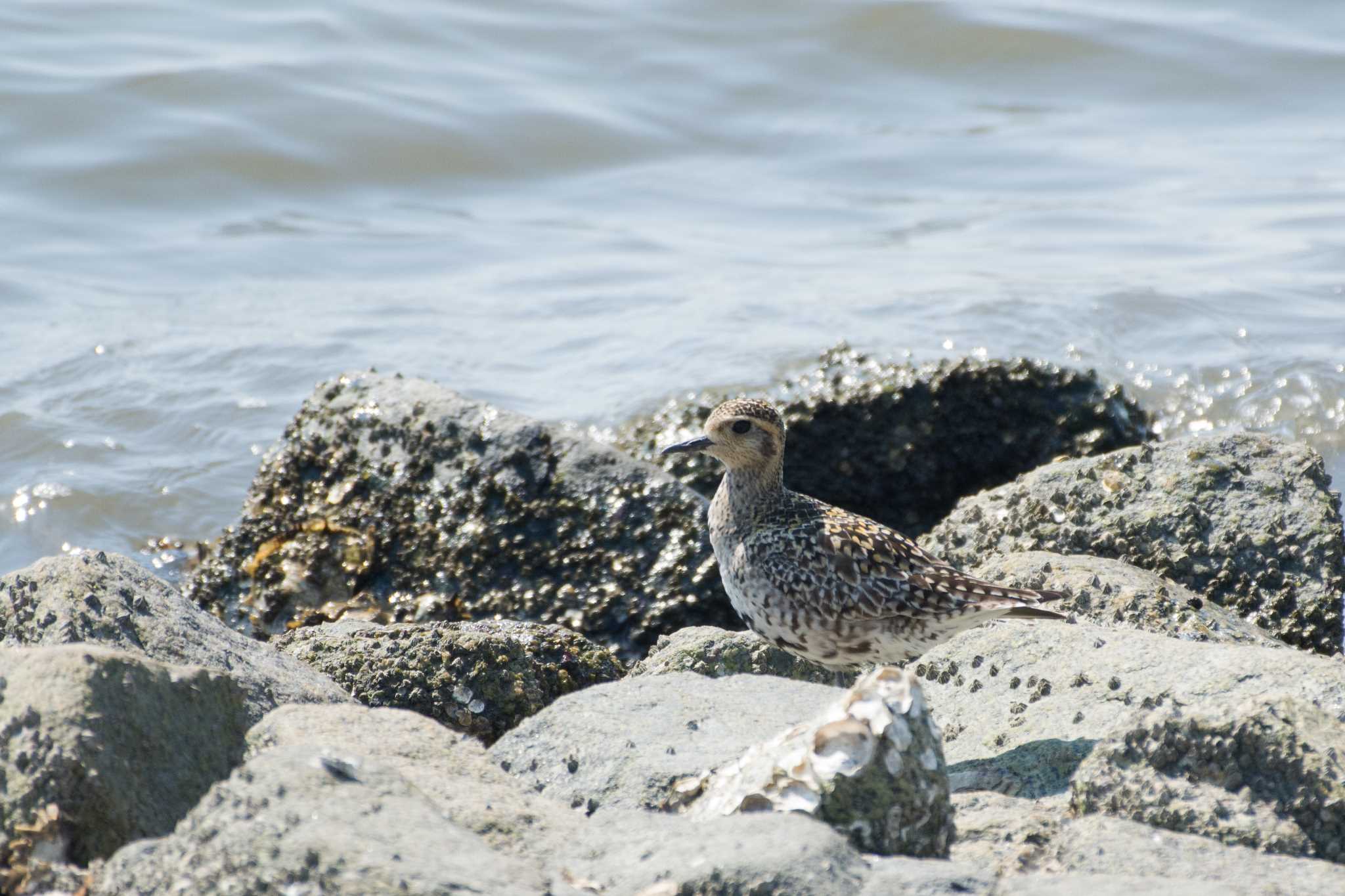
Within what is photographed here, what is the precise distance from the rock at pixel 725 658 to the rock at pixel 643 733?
1.85 ft

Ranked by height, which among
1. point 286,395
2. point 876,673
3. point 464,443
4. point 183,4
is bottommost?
point 286,395

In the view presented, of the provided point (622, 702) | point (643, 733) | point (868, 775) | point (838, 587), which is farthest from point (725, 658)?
point (868, 775)

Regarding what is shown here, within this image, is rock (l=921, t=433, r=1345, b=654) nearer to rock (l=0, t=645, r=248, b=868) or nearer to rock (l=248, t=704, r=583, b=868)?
rock (l=248, t=704, r=583, b=868)

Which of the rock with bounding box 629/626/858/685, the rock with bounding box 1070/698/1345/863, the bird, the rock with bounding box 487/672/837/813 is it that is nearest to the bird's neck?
the bird

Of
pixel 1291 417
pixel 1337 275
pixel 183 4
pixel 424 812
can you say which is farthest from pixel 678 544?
pixel 183 4

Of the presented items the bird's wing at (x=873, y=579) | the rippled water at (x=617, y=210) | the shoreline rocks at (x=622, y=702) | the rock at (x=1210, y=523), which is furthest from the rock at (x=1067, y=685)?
the rippled water at (x=617, y=210)

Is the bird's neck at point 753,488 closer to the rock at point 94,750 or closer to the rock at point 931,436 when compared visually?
the rock at point 931,436

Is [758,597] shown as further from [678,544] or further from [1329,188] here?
[1329,188]

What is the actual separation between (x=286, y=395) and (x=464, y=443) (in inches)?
192

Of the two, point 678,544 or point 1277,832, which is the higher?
point 1277,832

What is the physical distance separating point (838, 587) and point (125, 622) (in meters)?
2.75

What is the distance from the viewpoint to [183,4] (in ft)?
67.1

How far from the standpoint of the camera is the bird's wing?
555 centimetres

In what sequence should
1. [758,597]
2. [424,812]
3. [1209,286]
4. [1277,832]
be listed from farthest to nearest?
[1209,286]
[758,597]
[1277,832]
[424,812]
